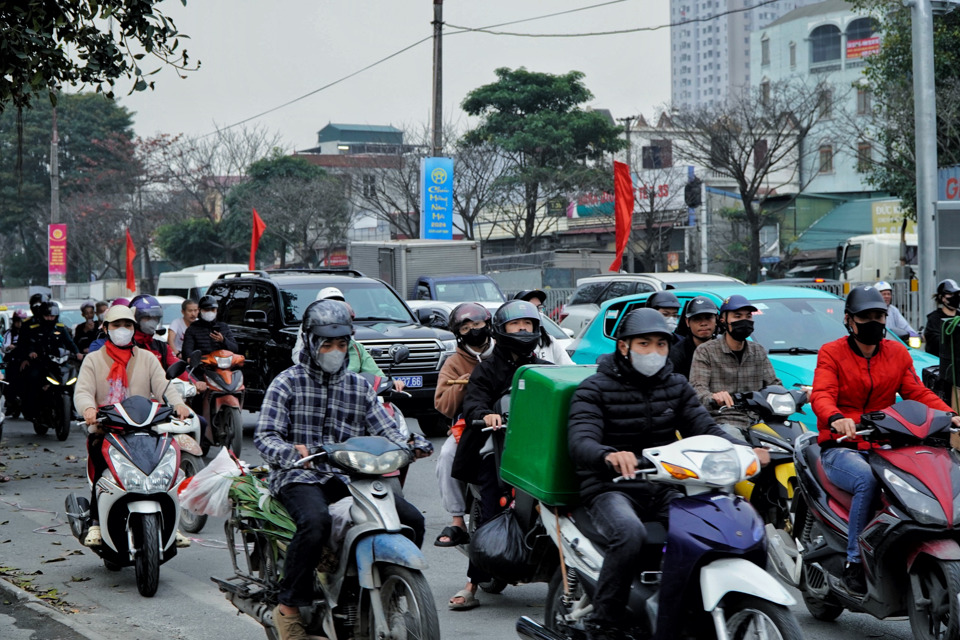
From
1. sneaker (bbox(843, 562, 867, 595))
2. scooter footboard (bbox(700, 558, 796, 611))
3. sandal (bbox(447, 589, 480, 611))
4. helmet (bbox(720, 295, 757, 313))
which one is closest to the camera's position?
scooter footboard (bbox(700, 558, 796, 611))

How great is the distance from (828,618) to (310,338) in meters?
3.25

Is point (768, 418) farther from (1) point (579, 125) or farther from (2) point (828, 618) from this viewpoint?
(1) point (579, 125)

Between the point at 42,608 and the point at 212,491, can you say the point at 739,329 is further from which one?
the point at 42,608

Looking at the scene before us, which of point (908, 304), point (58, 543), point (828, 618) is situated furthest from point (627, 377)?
point (908, 304)

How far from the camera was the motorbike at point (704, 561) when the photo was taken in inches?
164

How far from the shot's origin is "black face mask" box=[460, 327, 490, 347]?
727cm

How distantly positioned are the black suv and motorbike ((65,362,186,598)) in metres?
6.78

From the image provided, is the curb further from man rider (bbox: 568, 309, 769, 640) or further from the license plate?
the license plate

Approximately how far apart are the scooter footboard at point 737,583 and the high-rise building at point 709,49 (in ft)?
579

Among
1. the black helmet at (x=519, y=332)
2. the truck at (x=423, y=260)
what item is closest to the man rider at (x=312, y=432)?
the black helmet at (x=519, y=332)

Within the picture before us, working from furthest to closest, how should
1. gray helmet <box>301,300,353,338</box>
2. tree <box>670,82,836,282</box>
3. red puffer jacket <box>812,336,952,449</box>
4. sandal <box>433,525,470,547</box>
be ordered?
tree <box>670,82,836,282</box> → sandal <box>433,525,470,547</box> → red puffer jacket <box>812,336,952,449</box> → gray helmet <box>301,300,353,338</box>

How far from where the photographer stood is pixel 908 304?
82.7 feet

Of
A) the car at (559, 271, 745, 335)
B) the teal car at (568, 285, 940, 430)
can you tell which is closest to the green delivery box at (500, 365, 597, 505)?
the teal car at (568, 285, 940, 430)

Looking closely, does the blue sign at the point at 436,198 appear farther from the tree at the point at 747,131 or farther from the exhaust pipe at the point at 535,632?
the exhaust pipe at the point at 535,632
